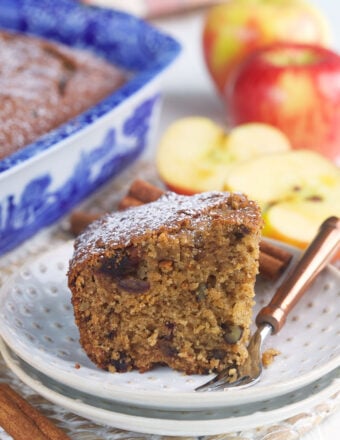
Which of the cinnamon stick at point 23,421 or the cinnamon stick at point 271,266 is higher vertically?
the cinnamon stick at point 271,266

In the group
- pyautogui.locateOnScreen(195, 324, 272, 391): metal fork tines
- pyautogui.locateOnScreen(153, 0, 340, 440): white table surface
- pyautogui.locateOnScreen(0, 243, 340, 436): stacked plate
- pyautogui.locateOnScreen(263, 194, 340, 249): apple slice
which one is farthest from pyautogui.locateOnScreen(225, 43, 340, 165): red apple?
Answer: pyautogui.locateOnScreen(195, 324, 272, 391): metal fork tines

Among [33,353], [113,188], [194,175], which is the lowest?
[113,188]

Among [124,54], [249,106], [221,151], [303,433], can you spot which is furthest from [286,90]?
[303,433]

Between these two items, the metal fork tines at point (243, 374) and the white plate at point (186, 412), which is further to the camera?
the metal fork tines at point (243, 374)

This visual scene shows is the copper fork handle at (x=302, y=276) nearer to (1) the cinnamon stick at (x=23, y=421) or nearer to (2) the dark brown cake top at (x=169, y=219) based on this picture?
(2) the dark brown cake top at (x=169, y=219)

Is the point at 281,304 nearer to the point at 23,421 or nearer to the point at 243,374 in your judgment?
the point at 243,374

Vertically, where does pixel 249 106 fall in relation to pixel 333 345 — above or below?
below

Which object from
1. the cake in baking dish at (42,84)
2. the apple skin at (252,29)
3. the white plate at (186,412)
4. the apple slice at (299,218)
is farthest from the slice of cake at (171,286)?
the apple skin at (252,29)

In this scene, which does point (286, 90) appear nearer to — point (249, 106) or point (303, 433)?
point (249, 106)

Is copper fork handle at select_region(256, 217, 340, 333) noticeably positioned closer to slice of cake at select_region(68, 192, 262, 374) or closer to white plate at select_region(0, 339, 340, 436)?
slice of cake at select_region(68, 192, 262, 374)
